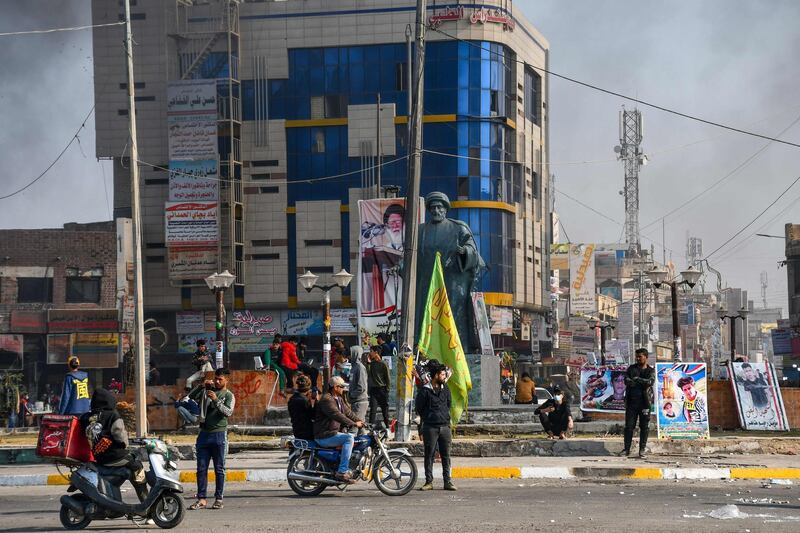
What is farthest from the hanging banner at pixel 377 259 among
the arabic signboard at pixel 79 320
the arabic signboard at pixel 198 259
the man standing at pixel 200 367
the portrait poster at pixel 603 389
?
the arabic signboard at pixel 198 259

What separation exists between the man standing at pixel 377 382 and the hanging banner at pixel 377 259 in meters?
13.3

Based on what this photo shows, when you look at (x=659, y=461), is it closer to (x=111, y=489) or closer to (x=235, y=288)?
(x=111, y=489)

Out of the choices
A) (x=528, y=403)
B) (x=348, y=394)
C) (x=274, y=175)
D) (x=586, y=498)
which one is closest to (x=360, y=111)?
(x=274, y=175)

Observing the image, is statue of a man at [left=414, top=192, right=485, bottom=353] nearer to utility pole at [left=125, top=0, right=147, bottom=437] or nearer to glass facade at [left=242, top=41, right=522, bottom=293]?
utility pole at [left=125, top=0, right=147, bottom=437]

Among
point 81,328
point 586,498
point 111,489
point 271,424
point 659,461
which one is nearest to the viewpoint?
point 111,489

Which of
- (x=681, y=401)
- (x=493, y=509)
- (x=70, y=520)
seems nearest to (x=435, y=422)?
(x=493, y=509)

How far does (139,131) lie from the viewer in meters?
Result: 74.1

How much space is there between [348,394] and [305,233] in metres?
54.0

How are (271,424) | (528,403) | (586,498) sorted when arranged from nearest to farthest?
1. (586,498)
2. (271,424)
3. (528,403)

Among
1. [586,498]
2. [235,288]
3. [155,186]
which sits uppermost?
[155,186]

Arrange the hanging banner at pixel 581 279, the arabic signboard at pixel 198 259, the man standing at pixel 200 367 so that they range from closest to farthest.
Answer: 1. the man standing at pixel 200 367
2. the arabic signboard at pixel 198 259
3. the hanging banner at pixel 581 279

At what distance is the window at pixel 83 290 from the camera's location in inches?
2589

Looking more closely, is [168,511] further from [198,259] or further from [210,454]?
[198,259]

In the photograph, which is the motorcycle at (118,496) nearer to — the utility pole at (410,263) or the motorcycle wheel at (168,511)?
the motorcycle wheel at (168,511)
